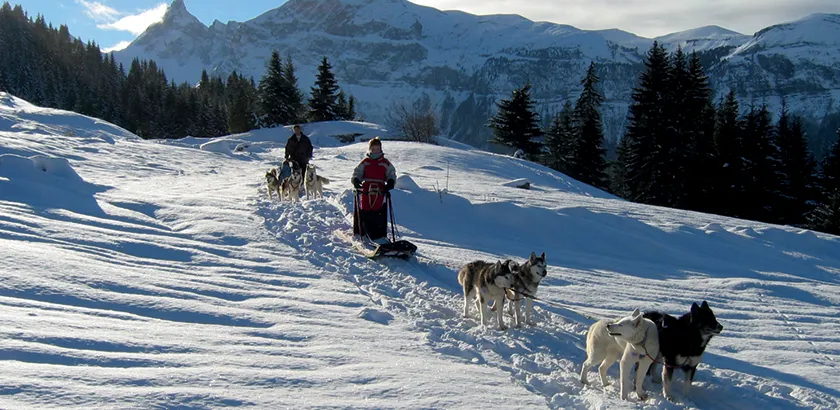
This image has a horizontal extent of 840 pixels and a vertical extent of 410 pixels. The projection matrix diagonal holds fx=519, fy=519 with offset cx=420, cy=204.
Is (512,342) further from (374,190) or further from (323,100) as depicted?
(323,100)

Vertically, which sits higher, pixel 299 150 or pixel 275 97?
pixel 275 97

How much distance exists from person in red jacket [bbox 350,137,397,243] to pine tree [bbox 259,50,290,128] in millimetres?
42810

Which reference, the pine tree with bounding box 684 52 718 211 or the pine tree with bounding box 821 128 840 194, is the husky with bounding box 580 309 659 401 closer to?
the pine tree with bounding box 684 52 718 211

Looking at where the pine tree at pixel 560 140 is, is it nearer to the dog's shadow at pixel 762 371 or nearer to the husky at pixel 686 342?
the dog's shadow at pixel 762 371

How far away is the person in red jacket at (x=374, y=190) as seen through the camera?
8.86m

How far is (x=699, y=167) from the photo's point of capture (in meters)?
30.7

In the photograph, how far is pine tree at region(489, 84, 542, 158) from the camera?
3734 cm

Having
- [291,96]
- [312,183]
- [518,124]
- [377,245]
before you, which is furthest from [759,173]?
[291,96]

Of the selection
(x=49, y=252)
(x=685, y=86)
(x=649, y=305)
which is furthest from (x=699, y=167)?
(x=49, y=252)

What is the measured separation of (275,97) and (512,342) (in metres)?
47.5

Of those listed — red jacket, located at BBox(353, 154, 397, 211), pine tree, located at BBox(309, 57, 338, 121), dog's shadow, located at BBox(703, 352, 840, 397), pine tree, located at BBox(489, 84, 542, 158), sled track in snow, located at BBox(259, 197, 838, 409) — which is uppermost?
pine tree, located at BBox(309, 57, 338, 121)

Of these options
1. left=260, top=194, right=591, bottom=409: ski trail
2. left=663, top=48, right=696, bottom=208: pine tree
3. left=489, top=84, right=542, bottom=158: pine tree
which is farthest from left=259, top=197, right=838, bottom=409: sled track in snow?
left=489, top=84, right=542, bottom=158: pine tree

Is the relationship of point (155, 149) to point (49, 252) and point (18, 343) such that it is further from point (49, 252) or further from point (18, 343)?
point (18, 343)

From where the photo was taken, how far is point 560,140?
4153 centimetres
